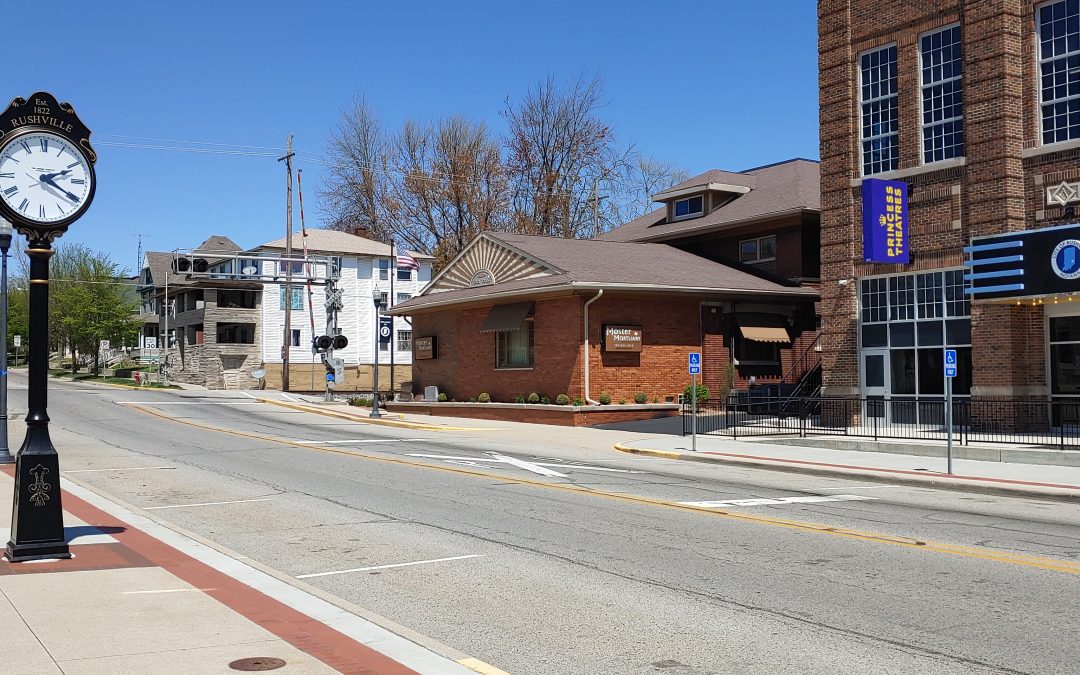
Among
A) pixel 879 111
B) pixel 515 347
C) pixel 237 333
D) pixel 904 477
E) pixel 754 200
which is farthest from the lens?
pixel 237 333

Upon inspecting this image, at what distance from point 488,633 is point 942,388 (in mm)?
22157

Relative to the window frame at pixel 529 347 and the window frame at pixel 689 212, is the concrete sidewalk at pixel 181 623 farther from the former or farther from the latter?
the window frame at pixel 689 212

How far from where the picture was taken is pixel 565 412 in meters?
31.7

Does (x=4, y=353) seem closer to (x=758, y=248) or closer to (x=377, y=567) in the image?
(x=377, y=567)

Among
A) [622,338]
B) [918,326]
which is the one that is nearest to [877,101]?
[918,326]

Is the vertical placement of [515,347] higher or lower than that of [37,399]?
higher

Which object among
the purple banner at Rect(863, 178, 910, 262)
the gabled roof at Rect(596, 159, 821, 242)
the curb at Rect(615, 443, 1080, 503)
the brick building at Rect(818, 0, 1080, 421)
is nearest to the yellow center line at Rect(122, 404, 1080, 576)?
the curb at Rect(615, 443, 1080, 503)

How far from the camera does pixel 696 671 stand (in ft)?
20.2

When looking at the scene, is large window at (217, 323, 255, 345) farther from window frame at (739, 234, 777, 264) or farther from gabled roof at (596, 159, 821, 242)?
window frame at (739, 234, 777, 264)

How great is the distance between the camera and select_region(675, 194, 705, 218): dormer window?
41.9 meters

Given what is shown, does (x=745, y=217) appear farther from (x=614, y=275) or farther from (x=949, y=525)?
(x=949, y=525)

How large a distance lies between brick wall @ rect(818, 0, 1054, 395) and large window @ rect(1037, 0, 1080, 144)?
0.27 metres

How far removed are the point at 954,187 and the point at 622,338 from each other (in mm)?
11530

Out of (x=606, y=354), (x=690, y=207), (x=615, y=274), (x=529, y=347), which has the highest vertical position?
(x=690, y=207)
